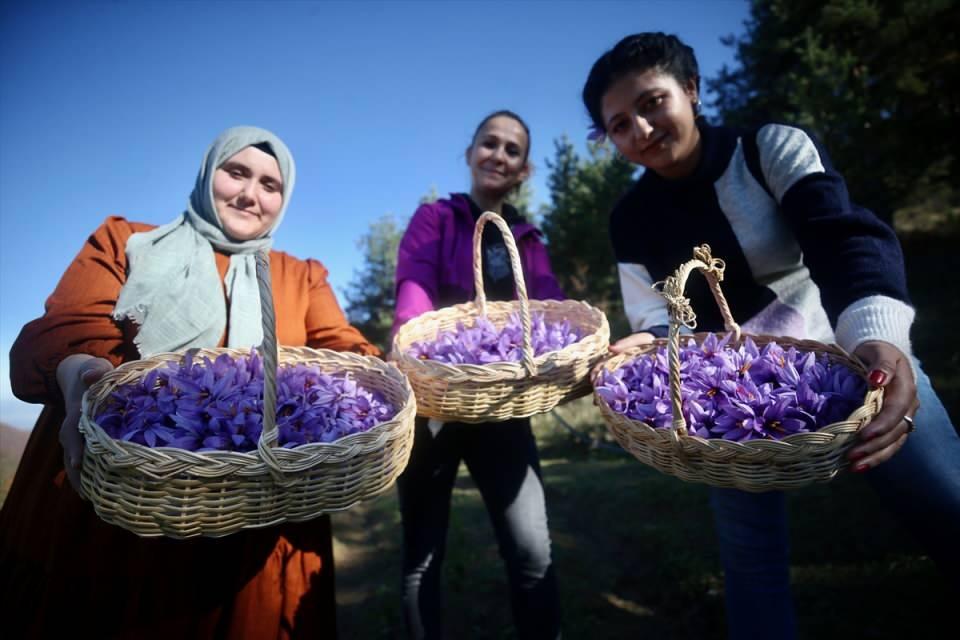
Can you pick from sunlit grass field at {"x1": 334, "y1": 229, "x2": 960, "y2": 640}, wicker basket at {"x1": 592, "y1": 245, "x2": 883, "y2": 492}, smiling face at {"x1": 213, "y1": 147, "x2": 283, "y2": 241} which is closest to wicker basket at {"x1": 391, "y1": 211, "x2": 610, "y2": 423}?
wicker basket at {"x1": 592, "y1": 245, "x2": 883, "y2": 492}

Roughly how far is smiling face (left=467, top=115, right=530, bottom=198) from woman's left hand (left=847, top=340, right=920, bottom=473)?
180 centimetres

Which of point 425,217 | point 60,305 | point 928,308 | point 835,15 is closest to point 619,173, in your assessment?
point 835,15

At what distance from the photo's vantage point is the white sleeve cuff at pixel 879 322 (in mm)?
1493

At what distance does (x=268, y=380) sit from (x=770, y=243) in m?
1.89

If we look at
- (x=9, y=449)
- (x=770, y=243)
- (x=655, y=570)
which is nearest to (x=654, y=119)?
(x=770, y=243)

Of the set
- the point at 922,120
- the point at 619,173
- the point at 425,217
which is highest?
the point at 619,173

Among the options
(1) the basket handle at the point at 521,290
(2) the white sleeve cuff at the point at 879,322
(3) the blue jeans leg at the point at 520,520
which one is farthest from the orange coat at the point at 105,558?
(2) the white sleeve cuff at the point at 879,322

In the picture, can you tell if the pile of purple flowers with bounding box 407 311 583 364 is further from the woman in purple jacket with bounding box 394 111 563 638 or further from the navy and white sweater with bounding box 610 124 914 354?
the navy and white sweater with bounding box 610 124 914 354

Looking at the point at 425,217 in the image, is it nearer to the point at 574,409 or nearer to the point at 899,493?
the point at 899,493

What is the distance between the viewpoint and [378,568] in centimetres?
381

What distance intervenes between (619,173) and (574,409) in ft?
28.9

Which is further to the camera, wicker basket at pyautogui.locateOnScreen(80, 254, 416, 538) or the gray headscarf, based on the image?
the gray headscarf

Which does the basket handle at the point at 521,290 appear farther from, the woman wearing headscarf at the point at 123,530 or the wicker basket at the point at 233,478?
the woman wearing headscarf at the point at 123,530

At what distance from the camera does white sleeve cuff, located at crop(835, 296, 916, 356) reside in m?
1.49
